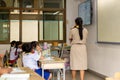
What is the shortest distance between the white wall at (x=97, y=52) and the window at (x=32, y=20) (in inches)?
10.8

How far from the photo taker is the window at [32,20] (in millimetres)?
8344

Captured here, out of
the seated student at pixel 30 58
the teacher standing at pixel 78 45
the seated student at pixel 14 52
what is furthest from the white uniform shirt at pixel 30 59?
the seated student at pixel 14 52

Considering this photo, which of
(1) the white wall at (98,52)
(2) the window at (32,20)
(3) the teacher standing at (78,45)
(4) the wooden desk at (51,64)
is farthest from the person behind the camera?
(2) the window at (32,20)

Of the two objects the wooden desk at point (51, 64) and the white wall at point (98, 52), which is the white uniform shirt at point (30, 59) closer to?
the wooden desk at point (51, 64)

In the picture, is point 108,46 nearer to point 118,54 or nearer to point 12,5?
point 118,54

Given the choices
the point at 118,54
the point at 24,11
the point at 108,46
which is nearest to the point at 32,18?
the point at 24,11

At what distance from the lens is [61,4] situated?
8719 millimetres

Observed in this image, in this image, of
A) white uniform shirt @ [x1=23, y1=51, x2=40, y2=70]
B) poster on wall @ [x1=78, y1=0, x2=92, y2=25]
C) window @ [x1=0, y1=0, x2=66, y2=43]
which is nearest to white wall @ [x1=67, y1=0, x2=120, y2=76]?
poster on wall @ [x1=78, y1=0, x2=92, y2=25]

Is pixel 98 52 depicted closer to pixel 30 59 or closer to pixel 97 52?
pixel 97 52

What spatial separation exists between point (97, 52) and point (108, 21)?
47.8 inches

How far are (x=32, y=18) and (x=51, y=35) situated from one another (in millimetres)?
863

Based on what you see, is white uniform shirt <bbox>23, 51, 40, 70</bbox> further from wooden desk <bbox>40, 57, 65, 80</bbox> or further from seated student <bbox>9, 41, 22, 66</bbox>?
seated student <bbox>9, 41, 22, 66</bbox>

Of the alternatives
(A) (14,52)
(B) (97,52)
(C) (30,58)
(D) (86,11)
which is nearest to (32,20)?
(D) (86,11)

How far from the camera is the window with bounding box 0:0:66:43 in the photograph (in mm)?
8344
